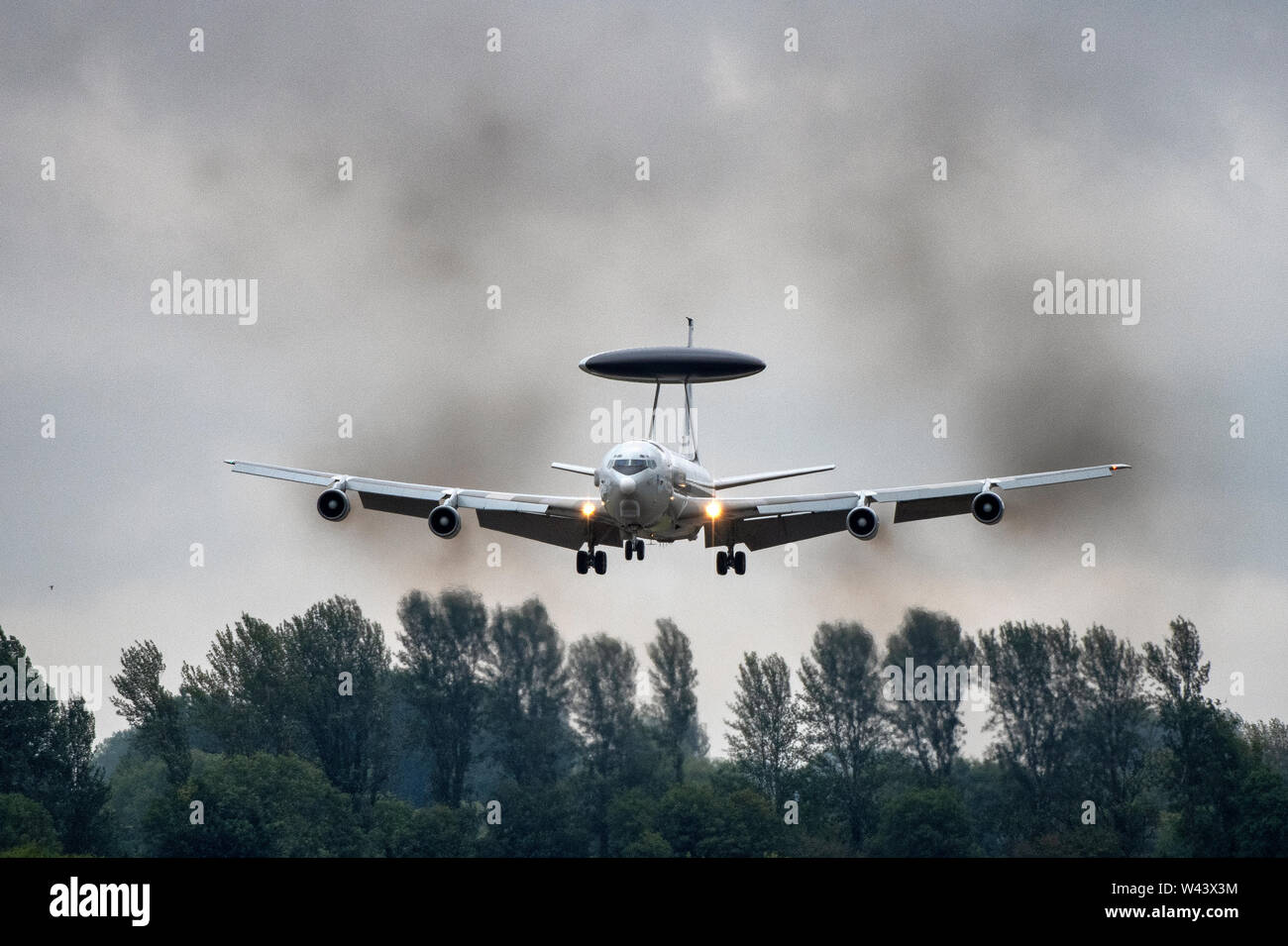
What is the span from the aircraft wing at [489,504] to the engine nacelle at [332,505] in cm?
67

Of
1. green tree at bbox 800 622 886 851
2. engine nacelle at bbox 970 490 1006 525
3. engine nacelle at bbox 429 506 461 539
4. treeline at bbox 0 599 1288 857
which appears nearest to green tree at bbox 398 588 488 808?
treeline at bbox 0 599 1288 857

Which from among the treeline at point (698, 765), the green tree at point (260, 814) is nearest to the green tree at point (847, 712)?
the treeline at point (698, 765)

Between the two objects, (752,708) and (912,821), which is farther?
(752,708)

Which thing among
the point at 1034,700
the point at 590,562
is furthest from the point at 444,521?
the point at 1034,700

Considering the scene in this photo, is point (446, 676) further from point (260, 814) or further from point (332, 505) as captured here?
point (332, 505)

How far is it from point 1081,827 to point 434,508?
45.2m

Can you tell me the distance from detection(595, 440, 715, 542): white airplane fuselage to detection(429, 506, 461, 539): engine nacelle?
21.1ft

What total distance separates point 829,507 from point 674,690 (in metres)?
31.6

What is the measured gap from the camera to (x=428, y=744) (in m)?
109

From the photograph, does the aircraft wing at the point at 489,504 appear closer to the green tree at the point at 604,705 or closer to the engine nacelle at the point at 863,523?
the engine nacelle at the point at 863,523

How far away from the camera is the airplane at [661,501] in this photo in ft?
234

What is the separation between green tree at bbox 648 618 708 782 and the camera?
342ft

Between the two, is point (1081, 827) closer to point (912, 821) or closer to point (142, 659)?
point (912, 821)
